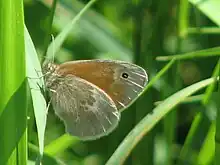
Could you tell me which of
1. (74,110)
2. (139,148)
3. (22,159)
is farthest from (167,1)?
(22,159)

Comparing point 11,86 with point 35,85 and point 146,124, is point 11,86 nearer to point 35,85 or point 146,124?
point 35,85

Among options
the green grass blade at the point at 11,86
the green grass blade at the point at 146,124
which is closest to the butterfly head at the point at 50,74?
the green grass blade at the point at 146,124

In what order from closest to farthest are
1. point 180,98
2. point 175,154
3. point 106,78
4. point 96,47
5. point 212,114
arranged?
point 180,98 → point 106,78 → point 212,114 → point 175,154 → point 96,47

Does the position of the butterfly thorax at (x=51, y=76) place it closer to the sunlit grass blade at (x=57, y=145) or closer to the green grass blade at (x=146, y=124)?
the sunlit grass blade at (x=57, y=145)

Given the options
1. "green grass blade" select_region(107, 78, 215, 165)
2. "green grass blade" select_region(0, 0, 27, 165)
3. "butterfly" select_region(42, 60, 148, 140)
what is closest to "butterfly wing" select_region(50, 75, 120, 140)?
"butterfly" select_region(42, 60, 148, 140)

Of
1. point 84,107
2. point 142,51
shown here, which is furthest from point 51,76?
point 142,51

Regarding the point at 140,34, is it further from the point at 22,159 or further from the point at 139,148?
the point at 22,159

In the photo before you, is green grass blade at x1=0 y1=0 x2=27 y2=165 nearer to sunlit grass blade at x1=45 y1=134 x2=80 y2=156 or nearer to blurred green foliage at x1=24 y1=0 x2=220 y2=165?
blurred green foliage at x1=24 y1=0 x2=220 y2=165

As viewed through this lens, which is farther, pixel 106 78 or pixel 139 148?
pixel 139 148
